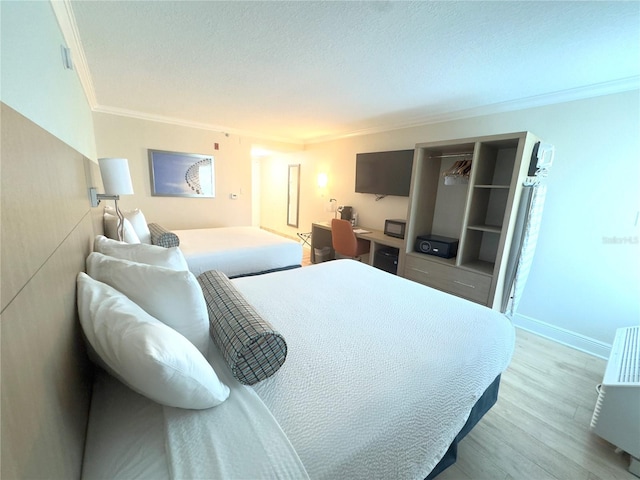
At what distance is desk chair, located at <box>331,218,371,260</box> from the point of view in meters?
3.47

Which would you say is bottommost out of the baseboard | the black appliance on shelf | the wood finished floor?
the wood finished floor

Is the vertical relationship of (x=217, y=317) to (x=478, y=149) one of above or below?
below

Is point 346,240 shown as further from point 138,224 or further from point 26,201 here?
point 26,201

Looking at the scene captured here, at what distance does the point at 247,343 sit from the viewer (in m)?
0.83

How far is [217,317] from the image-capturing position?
40.1 inches

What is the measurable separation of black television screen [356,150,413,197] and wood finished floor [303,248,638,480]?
7.74ft

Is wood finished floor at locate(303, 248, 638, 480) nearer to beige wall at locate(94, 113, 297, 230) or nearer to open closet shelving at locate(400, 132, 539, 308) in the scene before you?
open closet shelving at locate(400, 132, 539, 308)

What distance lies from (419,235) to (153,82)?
3.23 metres

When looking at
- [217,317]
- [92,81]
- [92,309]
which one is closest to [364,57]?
[217,317]

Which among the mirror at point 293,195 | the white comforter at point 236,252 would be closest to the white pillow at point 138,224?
the white comforter at point 236,252

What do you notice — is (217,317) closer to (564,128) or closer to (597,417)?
(597,417)

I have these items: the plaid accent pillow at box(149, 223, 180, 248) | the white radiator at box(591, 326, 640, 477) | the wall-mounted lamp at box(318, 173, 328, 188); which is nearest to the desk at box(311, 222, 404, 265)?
the wall-mounted lamp at box(318, 173, 328, 188)

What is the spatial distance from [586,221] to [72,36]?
421 centimetres

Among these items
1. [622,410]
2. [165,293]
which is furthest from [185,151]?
[622,410]
